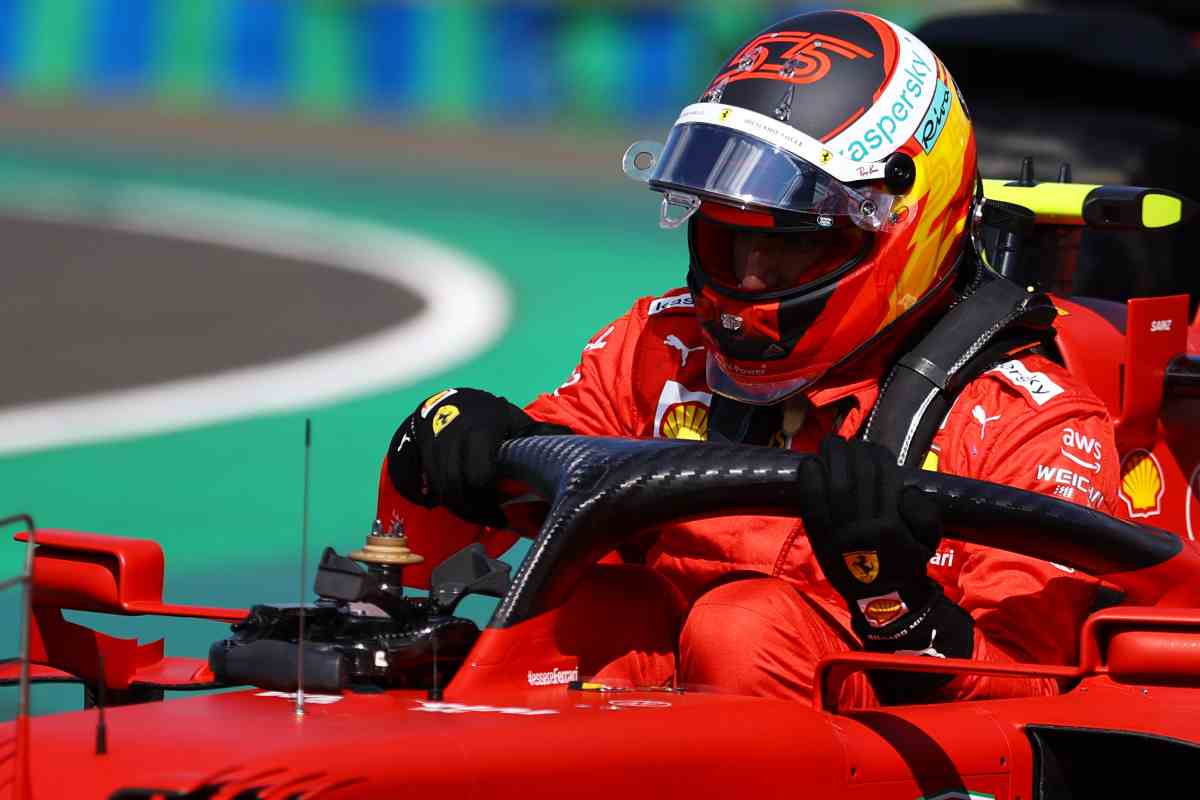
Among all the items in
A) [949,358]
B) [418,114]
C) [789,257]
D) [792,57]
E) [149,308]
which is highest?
[418,114]

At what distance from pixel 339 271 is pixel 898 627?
9.57 metres

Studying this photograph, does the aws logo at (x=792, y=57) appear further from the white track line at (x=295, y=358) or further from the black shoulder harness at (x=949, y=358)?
the white track line at (x=295, y=358)

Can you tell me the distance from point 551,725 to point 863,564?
61 centimetres

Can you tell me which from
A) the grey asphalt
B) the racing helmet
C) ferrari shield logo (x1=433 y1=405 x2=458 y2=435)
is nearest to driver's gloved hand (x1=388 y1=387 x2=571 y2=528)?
ferrari shield logo (x1=433 y1=405 x2=458 y2=435)

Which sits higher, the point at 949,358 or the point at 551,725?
the point at 949,358

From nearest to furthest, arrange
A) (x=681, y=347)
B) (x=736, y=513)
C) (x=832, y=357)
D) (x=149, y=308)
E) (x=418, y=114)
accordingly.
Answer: (x=736, y=513) → (x=832, y=357) → (x=681, y=347) → (x=149, y=308) → (x=418, y=114)

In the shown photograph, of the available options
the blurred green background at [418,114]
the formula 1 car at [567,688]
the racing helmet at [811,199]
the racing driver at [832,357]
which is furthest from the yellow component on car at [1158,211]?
the blurred green background at [418,114]

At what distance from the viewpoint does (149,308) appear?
1153cm

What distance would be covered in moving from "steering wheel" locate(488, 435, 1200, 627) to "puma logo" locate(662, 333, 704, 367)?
0.89 m

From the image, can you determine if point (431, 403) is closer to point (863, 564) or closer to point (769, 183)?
point (769, 183)

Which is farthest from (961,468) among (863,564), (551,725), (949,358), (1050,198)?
(1050,198)

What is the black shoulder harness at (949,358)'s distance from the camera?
3.92 m

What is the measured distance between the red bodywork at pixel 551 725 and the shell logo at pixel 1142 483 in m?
1.08

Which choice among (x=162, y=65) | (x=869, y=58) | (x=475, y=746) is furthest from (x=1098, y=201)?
(x=162, y=65)
